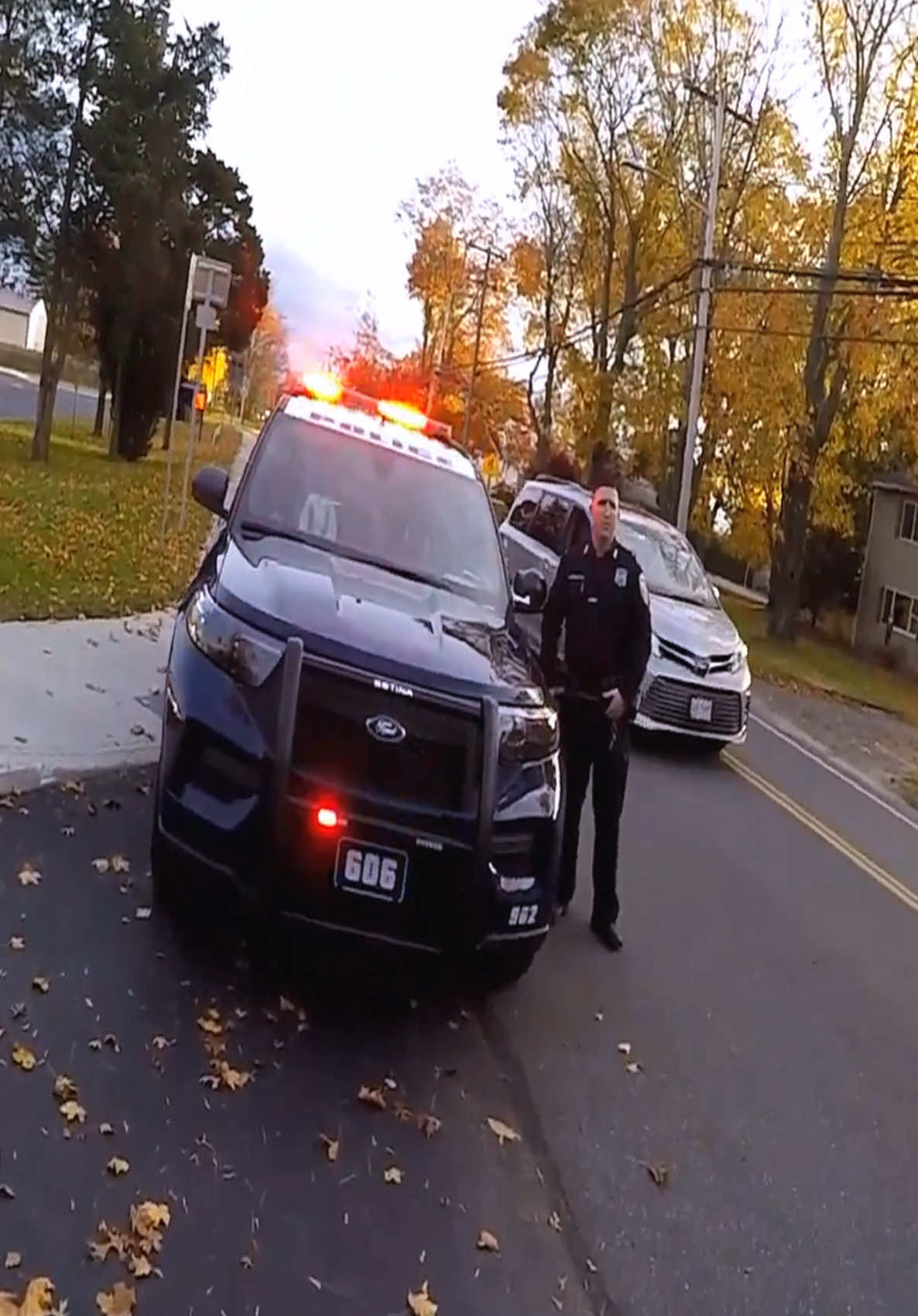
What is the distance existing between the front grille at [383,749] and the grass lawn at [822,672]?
53.8 ft

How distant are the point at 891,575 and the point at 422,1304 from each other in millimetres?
41391

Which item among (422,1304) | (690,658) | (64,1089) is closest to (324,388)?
(690,658)

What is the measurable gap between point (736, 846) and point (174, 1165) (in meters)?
6.05

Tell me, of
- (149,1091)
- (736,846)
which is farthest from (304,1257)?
(736,846)

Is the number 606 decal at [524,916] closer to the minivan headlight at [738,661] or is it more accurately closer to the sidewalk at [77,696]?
the sidewalk at [77,696]

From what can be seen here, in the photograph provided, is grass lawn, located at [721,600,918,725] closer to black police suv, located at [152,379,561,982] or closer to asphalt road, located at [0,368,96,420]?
black police suv, located at [152,379,561,982]

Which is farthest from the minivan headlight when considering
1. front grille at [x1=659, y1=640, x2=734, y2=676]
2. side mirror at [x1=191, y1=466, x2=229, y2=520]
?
side mirror at [x1=191, y1=466, x2=229, y2=520]

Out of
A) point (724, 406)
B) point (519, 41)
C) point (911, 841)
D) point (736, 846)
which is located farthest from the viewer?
point (519, 41)

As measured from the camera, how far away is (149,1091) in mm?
4516

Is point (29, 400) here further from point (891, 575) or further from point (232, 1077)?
point (232, 1077)

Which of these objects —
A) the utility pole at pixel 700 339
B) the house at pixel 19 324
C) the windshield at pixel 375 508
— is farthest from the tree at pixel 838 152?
the house at pixel 19 324

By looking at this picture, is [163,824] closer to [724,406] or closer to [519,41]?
[724,406]

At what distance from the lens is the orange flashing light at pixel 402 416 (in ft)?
28.0

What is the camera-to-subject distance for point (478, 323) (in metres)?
56.1
